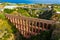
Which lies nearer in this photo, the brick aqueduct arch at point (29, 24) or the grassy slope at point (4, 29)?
the brick aqueduct arch at point (29, 24)

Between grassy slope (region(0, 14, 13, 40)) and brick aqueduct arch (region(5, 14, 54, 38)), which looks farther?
grassy slope (region(0, 14, 13, 40))

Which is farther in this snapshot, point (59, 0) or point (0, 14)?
point (59, 0)

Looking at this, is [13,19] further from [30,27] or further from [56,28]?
[56,28]

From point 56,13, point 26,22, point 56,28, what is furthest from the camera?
point 26,22

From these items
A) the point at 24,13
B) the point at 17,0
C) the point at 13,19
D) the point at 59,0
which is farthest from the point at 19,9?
the point at 17,0

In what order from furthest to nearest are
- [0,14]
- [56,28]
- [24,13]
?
[24,13], [0,14], [56,28]

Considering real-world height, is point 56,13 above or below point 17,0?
above

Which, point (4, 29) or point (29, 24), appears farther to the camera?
point (4, 29)

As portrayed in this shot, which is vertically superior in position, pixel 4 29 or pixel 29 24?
pixel 29 24
